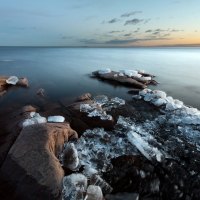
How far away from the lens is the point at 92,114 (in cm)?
1160

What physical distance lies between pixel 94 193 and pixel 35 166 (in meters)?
1.76

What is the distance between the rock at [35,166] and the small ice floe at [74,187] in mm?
148

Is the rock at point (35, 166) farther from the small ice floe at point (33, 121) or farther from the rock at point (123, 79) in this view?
the rock at point (123, 79)

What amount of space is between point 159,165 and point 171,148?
1.27 meters

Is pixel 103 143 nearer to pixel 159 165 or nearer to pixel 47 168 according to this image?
pixel 159 165

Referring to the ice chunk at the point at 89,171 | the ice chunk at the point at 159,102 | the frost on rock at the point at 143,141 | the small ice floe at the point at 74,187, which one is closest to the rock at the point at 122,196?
the small ice floe at the point at 74,187

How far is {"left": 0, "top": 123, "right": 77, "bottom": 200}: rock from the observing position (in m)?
6.13

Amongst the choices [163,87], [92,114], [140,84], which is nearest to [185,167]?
[92,114]

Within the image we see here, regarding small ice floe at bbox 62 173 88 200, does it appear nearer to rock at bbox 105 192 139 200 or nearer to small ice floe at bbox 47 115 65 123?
rock at bbox 105 192 139 200

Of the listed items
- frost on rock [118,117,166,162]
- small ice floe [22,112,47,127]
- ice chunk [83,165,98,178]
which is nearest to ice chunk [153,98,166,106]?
frost on rock [118,117,166,162]

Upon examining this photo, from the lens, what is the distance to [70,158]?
740 centimetres

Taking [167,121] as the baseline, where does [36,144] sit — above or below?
above

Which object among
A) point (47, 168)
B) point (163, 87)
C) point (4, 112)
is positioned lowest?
point (163, 87)

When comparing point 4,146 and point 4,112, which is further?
point 4,112
